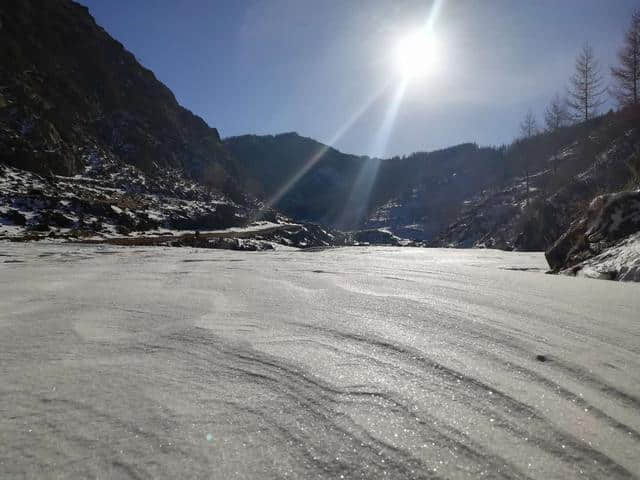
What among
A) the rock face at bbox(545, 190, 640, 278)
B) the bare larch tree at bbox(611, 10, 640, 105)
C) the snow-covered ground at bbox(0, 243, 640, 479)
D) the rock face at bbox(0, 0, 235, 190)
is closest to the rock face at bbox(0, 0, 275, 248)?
the rock face at bbox(0, 0, 235, 190)

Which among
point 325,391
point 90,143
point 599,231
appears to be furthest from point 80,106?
point 325,391

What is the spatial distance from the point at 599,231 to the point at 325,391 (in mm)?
4047

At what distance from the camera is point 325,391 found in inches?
31.3

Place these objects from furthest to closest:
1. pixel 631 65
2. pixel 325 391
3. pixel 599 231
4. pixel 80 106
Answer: pixel 80 106 → pixel 631 65 → pixel 599 231 → pixel 325 391

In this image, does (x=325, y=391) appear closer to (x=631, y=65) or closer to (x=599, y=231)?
(x=599, y=231)

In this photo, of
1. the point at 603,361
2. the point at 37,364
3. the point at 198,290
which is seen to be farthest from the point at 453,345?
the point at 198,290

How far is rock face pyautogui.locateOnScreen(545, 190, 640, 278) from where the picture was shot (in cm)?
327

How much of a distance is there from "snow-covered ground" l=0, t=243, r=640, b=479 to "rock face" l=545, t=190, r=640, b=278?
2.15m

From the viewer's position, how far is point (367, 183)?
105m

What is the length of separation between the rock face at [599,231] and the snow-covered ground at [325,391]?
7.07 feet

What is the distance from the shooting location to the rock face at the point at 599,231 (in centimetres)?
327

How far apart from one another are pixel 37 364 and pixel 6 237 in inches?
429

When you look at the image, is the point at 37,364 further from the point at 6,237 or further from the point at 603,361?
the point at 6,237

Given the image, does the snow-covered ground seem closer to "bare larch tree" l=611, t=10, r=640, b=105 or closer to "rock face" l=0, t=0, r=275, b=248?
"rock face" l=0, t=0, r=275, b=248
